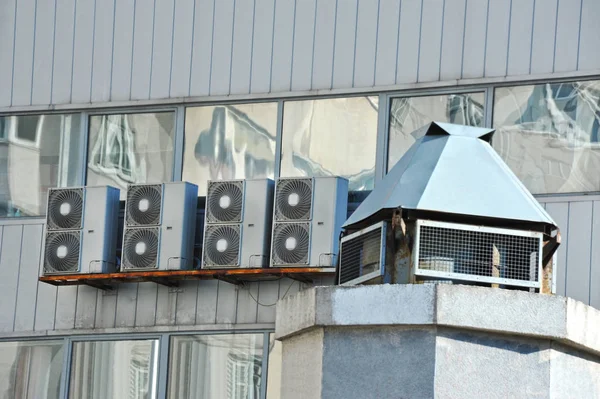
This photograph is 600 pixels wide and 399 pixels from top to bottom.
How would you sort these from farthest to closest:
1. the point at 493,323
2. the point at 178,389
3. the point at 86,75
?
the point at 86,75 < the point at 178,389 < the point at 493,323

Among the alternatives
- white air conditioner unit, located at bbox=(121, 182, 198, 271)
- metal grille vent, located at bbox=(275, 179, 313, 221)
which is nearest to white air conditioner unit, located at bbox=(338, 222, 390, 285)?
metal grille vent, located at bbox=(275, 179, 313, 221)

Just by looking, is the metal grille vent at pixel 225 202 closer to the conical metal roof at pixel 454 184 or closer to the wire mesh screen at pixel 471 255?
the conical metal roof at pixel 454 184

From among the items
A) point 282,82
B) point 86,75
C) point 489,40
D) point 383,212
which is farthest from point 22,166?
point 383,212

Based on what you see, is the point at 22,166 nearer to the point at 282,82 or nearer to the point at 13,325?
the point at 13,325

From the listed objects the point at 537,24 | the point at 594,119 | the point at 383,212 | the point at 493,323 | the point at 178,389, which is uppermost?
the point at 537,24

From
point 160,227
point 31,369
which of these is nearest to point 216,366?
point 160,227

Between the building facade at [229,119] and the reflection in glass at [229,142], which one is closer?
the building facade at [229,119]

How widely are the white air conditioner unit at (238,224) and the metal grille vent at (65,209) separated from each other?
153 centimetres

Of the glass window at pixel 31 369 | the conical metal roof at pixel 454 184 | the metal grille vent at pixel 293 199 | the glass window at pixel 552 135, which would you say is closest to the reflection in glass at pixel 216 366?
the metal grille vent at pixel 293 199

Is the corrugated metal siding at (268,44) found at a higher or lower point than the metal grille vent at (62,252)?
higher

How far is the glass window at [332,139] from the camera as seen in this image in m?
15.2

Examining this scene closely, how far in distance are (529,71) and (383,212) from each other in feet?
15.0

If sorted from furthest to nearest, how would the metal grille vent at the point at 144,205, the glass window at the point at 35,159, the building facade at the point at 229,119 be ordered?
the glass window at the point at 35,159 → the metal grille vent at the point at 144,205 → the building facade at the point at 229,119

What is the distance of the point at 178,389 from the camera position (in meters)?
15.5
